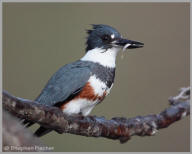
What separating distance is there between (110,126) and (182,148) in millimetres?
1626

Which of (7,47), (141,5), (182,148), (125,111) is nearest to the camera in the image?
(182,148)

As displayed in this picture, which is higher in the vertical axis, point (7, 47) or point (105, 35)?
point (105, 35)

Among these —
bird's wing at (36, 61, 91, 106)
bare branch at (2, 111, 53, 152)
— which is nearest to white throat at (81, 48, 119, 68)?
bird's wing at (36, 61, 91, 106)

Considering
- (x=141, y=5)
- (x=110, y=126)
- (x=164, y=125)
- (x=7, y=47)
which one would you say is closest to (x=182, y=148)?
(x=164, y=125)

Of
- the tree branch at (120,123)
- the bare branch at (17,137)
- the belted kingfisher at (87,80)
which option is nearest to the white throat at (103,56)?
the belted kingfisher at (87,80)

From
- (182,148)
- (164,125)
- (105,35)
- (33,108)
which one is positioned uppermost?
(105,35)

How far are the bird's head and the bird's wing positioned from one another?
28 centimetres

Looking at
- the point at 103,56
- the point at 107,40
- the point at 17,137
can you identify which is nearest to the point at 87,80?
the point at 103,56

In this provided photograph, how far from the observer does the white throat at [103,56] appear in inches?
107

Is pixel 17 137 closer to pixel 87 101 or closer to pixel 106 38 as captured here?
pixel 87 101

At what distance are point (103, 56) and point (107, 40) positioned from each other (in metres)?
0.13

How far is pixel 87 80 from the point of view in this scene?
248 cm

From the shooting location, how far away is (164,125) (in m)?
2.34

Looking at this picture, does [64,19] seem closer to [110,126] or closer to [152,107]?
[152,107]
